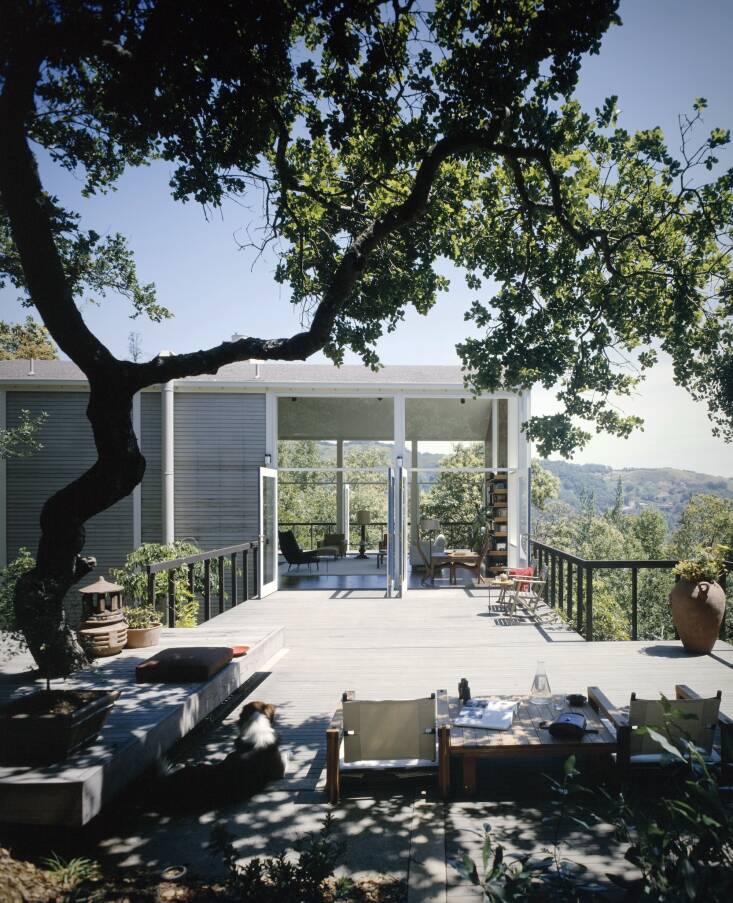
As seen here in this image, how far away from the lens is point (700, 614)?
6.09 meters

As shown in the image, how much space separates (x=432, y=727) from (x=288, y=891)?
1573mm

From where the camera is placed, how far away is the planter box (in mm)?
2838

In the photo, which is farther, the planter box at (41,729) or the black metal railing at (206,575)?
the black metal railing at (206,575)

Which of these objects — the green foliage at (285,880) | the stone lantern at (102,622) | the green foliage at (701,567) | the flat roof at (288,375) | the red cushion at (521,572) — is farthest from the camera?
the flat roof at (288,375)

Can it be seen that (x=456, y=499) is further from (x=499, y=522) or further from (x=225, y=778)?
(x=225, y=778)

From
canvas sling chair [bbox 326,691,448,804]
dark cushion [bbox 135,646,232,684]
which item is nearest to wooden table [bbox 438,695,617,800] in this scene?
canvas sling chair [bbox 326,691,448,804]

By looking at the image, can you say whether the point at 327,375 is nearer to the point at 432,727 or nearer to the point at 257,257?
the point at 257,257

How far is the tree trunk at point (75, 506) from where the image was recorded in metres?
3.69

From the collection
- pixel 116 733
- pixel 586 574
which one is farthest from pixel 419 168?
pixel 586 574

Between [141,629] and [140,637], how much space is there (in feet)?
0.21

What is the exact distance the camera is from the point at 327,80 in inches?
172

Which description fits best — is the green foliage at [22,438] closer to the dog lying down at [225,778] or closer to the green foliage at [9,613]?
the green foliage at [9,613]

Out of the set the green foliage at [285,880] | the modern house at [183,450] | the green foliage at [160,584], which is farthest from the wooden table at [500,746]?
the modern house at [183,450]

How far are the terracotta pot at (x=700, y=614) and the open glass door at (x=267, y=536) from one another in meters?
5.76
